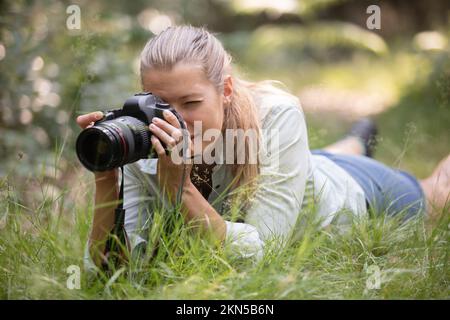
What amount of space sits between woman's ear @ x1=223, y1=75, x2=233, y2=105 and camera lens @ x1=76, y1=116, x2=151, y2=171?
0.47 metres

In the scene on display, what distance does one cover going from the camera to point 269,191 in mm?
1862

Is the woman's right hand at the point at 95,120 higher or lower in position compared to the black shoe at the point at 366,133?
higher

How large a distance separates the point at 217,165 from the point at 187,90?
13.5 inches

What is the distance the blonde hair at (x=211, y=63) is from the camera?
1.76 metres

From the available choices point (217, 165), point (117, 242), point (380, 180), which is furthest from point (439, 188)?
point (117, 242)

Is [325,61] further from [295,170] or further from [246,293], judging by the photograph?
[246,293]

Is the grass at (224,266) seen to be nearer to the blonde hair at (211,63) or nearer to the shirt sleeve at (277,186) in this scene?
the shirt sleeve at (277,186)

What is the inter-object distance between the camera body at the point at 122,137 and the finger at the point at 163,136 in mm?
27

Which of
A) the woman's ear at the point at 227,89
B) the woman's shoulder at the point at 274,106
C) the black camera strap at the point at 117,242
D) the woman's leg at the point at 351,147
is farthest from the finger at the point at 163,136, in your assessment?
the woman's leg at the point at 351,147

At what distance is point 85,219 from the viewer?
1.75 m

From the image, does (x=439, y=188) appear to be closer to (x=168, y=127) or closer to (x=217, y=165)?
(x=217, y=165)

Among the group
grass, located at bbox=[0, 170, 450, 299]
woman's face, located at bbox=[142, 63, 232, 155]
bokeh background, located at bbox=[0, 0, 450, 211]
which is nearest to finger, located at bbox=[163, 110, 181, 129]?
woman's face, located at bbox=[142, 63, 232, 155]

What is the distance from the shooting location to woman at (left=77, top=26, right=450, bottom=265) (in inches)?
65.1

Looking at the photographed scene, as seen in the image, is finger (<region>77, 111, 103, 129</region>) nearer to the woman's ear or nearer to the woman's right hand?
the woman's right hand
